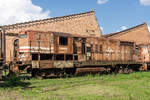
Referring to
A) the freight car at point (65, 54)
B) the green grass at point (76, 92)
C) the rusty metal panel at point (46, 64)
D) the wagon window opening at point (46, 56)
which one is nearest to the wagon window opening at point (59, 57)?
the freight car at point (65, 54)

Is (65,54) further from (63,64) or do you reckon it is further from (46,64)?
(46,64)

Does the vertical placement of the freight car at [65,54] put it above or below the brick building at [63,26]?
below

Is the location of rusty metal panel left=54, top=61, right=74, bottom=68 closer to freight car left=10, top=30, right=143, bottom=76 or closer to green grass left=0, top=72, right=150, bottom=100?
freight car left=10, top=30, right=143, bottom=76

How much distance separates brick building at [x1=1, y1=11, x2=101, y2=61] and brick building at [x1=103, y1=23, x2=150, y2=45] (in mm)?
4946

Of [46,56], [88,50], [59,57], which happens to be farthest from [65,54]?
[88,50]

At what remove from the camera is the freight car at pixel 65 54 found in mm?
13141

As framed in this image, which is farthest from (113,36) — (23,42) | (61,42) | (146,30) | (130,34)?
(23,42)

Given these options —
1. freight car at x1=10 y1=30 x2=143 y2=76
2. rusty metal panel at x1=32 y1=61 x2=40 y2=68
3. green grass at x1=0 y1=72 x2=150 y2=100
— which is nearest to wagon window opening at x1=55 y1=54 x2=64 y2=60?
freight car at x1=10 y1=30 x2=143 y2=76

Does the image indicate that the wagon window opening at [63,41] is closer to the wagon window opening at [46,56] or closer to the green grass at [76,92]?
the wagon window opening at [46,56]

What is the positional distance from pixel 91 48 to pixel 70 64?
298 cm

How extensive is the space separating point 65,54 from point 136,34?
79.3ft

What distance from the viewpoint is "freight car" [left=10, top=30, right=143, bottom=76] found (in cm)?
1314

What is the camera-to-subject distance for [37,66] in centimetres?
1276

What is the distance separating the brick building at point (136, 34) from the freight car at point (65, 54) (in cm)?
1365
